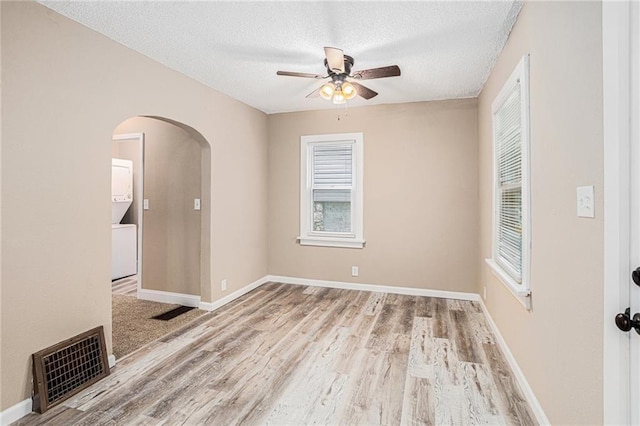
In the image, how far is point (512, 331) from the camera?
2469 mm

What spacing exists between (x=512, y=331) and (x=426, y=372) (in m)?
0.72

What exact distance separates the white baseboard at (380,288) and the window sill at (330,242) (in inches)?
21.4

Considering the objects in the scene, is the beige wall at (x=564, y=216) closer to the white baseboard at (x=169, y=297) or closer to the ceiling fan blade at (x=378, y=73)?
the ceiling fan blade at (x=378, y=73)

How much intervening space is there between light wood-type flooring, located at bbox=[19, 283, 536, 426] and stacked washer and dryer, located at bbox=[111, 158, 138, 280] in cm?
281

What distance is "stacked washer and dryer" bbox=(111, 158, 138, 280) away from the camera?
17.3 ft

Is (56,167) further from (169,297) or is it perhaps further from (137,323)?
(169,297)
